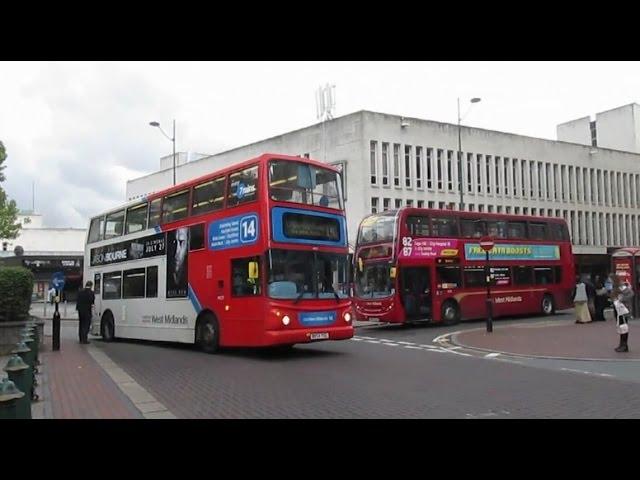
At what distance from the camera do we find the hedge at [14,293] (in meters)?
14.9

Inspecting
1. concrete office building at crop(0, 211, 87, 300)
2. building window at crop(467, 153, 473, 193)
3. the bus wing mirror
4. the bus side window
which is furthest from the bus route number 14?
concrete office building at crop(0, 211, 87, 300)

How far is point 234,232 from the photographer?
13.9m

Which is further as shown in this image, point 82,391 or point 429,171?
point 429,171

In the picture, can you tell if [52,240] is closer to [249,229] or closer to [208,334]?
[208,334]

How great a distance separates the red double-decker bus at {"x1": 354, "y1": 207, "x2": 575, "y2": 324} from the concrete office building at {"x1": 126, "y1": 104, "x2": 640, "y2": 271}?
1344cm

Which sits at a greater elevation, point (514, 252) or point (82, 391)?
point (514, 252)

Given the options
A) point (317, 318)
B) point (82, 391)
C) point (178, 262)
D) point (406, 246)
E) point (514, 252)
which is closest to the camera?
point (82, 391)

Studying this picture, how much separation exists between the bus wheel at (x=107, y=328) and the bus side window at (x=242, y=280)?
6.98m

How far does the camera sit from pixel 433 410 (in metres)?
7.81

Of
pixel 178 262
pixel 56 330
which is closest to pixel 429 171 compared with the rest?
pixel 178 262

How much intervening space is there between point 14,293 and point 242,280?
6.11 m
